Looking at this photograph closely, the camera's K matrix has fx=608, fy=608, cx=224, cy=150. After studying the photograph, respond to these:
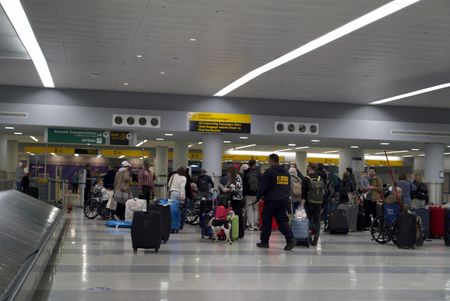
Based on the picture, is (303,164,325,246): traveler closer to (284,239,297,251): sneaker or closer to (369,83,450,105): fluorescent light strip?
(284,239,297,251): sneaker

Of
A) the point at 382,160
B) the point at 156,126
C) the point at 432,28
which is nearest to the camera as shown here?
the point at 432,28

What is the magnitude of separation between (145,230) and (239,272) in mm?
2623

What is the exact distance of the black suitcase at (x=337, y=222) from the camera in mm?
16141

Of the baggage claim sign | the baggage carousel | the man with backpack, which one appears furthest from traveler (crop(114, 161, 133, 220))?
the baggage carousel

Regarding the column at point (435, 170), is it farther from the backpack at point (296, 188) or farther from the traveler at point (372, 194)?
the backpack at point (296, 188)

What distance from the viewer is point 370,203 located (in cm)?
1788

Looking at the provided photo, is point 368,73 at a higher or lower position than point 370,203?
higher

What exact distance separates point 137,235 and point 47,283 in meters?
3.53

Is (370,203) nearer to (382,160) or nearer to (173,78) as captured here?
(173,78)

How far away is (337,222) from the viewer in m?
16.1

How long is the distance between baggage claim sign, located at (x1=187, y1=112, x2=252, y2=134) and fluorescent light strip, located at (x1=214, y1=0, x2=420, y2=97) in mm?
3894

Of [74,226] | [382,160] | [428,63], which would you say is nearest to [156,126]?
[74,226]

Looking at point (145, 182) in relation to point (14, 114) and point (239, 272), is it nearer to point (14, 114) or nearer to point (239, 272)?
point (14, 114)

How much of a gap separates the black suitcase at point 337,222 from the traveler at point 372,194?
4.38 ft
